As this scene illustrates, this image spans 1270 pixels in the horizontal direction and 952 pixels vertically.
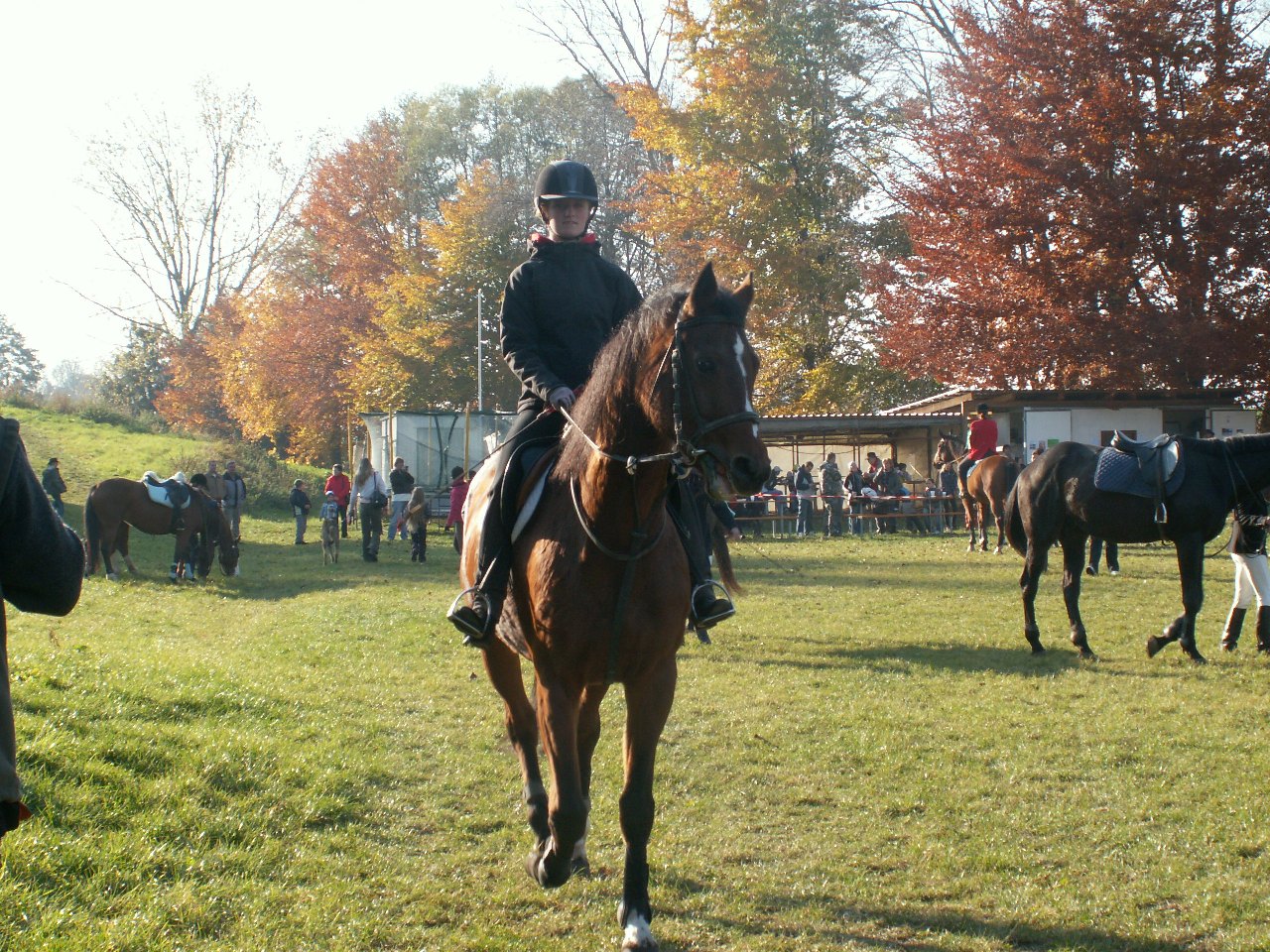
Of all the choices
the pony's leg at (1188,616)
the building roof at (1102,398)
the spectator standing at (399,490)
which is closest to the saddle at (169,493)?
the spectator standing at (399,490)

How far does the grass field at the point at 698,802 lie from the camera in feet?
15.4

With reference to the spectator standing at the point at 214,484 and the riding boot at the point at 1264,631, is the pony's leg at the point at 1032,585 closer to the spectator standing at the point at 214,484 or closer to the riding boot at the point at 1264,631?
the riding boot at the point at 1264,631

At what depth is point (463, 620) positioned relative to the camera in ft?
16.8

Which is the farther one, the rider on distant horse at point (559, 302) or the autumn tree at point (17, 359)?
the autumn tree at point (17, 359)

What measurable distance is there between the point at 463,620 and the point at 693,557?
3.64 ft

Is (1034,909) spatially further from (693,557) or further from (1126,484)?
(1126,484)

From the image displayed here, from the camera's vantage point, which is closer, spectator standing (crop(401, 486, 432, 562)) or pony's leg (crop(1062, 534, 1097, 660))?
pony's leg (crop(1062, 534, 1097, 660))

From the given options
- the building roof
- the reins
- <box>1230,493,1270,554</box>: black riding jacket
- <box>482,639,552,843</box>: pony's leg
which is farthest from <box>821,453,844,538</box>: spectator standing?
the reins

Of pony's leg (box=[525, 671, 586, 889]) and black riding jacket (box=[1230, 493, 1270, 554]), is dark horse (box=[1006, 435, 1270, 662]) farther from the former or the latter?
pony's leg (box=[525, 671, 586, 889])

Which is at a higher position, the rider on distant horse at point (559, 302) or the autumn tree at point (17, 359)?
the autumn tree at point (17, 359)

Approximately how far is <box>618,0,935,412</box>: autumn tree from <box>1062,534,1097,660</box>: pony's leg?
24.7 m

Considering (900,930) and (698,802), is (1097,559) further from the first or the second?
(900,930)

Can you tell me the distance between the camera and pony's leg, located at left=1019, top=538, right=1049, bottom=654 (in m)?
11.4

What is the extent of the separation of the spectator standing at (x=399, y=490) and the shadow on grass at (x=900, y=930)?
80.2ft
